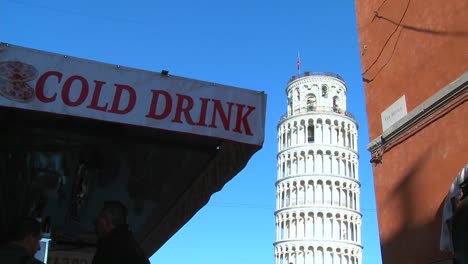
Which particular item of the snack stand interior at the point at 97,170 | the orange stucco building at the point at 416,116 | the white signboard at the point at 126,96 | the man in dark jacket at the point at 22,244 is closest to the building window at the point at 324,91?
the orange stucco building at the point at 416,116

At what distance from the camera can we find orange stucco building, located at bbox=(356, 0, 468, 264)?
6.95 metres

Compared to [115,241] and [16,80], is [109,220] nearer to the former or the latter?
[115,241]

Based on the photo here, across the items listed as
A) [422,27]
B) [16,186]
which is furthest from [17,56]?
[422,27]

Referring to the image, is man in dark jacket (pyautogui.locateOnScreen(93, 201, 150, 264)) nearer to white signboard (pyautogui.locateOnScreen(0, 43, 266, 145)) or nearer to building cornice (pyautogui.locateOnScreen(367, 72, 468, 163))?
white signboard (pyautogui.locateOnScreen(0, 43, 266, 145))

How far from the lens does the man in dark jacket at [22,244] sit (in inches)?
99.3

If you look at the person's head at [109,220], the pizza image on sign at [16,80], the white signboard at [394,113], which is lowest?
the person's head at [109,220]

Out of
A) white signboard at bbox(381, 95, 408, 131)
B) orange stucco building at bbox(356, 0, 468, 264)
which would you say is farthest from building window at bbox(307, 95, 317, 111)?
white signboard at bbox(381, 95, 408, 131)

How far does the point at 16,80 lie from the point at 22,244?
94 cm

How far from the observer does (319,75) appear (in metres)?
57.5

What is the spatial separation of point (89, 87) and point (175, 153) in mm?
1186

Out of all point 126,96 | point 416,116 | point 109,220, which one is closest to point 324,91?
point 416,116

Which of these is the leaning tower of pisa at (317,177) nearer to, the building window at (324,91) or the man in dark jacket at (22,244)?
the building window at (324,91)

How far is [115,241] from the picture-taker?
9.46 feet

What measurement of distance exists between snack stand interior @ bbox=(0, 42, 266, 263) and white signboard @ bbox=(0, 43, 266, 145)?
0.14 ft
